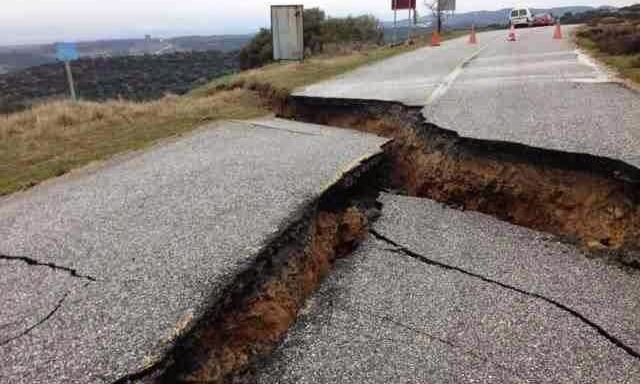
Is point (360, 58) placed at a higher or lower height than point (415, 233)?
higher

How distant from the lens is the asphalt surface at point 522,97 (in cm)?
557

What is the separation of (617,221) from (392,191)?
2.51 metres

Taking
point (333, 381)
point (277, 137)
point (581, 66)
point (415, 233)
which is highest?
point (581, 66)

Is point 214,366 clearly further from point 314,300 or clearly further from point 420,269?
point 420,269

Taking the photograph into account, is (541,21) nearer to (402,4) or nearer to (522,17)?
(522,17)

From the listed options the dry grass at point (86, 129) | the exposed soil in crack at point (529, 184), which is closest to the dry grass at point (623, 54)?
the exposed soil in crack at point (529, 184)

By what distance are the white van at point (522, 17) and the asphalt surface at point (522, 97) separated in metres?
22.2

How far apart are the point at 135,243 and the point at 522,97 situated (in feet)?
22.2

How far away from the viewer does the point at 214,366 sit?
3023mm

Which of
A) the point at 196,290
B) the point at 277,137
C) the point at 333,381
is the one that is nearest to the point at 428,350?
the point at 333,381

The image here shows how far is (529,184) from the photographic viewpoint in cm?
525

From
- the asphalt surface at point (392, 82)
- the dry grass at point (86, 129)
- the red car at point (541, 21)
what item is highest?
the red car at point (541, 21)

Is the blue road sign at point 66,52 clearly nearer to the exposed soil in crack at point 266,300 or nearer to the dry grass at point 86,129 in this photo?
the dry grass at point 86,129

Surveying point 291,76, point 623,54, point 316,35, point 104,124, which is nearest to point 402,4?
point 316,35
